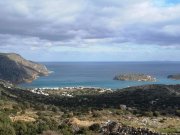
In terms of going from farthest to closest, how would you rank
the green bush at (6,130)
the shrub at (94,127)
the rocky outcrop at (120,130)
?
the shrub at (94,127) → the rocky outcrop at (120,130) → the green bush at (6,130)

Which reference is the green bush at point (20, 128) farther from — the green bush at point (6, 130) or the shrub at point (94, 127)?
the shrub at point (94, 127)

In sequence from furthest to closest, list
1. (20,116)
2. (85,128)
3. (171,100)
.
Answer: (171,100)
(20,116)
(85,128)

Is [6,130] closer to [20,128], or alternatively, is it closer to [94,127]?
[20,128]

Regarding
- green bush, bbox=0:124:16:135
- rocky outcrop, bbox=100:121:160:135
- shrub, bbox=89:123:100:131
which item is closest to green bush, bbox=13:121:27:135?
green bush, bbox=0:124:16:135

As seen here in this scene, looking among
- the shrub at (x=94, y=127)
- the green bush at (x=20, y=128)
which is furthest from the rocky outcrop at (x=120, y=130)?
the green bush at (x=20, y=128)

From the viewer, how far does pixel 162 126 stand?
48062mm

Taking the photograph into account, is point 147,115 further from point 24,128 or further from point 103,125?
point 24,128

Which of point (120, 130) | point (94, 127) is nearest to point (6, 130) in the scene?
point (94, 127)

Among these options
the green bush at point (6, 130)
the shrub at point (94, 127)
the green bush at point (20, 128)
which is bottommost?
the shrub at point (94, 127)

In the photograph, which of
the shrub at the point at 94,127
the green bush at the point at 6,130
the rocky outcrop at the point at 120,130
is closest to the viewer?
the green bush at the point at 6,130

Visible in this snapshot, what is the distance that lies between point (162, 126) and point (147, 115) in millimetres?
11657

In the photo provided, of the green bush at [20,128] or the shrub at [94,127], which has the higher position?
the green bush at [20,128]

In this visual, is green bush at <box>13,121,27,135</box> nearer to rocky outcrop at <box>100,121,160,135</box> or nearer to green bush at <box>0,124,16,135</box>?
green bush at <box>0,124,16,135</box>

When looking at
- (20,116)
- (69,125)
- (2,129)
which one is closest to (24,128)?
(2,129)
